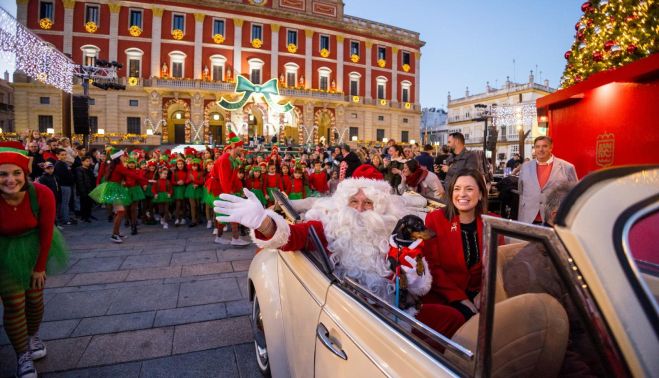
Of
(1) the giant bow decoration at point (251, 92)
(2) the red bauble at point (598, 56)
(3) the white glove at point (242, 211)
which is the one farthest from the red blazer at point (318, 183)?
(1) the giant bow decoration at point (251, 92)

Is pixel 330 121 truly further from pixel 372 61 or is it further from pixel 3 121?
pixel 3 121

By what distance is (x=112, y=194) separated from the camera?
7152mm

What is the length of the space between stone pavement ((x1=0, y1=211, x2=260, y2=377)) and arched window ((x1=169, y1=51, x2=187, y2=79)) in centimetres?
3173

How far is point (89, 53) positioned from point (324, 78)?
22259 millimetres

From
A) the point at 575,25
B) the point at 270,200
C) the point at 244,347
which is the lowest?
the point at 244,347

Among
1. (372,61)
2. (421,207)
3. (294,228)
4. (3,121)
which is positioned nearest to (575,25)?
(421,207)

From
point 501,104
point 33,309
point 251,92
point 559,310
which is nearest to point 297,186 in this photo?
point 33,309

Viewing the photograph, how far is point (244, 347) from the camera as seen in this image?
10.6ft

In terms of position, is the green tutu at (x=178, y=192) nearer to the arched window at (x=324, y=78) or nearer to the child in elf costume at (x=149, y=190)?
the child in elf costume at (x=149, y=190)

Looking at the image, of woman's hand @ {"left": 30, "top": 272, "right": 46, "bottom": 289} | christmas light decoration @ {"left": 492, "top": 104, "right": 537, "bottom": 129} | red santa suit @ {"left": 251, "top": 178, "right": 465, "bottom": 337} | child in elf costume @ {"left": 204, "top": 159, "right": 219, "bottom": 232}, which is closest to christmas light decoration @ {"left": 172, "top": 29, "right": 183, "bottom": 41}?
christmas light decoration @ {"left": 492, "top": 104, "right": 537, "bottom": 129}

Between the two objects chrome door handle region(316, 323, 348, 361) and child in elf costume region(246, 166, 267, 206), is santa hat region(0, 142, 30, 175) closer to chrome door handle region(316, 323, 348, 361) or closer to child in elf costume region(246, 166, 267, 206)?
chrome door handle region(316, 323, 348, 361)

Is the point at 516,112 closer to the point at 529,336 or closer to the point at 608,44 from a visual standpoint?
the point at 608,44

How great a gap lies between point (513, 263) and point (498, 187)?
690cm

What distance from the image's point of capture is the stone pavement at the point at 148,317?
2.94 metres
